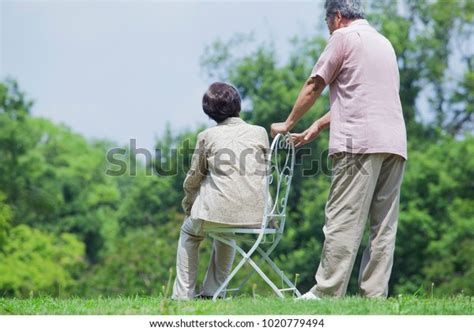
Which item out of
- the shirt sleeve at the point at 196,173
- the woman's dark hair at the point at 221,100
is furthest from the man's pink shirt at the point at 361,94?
the shirt sleeve at the point at 196,173

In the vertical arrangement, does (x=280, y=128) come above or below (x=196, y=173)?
above

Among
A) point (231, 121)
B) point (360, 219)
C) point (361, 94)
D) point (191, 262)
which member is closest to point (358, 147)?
point (361, 94)

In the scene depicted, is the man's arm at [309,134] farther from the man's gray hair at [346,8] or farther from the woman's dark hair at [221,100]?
the man's gray hair at [346,8]

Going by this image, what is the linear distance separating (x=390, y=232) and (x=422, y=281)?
79.9 feet

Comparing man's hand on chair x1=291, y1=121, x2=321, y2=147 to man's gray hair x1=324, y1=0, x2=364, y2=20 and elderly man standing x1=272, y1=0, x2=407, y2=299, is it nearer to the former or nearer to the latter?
elderly man standing x1=272, y1=0, x2=407, y2=299

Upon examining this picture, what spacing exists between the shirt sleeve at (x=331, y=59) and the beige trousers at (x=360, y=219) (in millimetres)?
493

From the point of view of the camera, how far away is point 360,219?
4.99m

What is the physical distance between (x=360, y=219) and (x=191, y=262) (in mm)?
1143

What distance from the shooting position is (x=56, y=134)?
4950cm

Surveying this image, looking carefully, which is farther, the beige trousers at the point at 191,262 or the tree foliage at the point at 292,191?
the tree foliage at the point at 292,191

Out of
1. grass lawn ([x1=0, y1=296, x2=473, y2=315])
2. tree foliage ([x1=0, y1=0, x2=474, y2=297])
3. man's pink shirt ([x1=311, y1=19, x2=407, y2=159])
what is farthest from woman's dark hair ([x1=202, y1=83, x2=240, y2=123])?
tree foliage ([x1=0, y1=0, x2=474, y2=297])

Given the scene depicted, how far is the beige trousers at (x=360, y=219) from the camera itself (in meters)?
4.98

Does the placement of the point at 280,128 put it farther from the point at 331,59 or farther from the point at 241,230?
the point at 241,230

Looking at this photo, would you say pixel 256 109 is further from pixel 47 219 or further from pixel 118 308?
pixel 118 308
